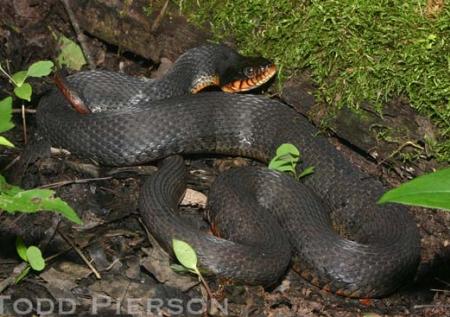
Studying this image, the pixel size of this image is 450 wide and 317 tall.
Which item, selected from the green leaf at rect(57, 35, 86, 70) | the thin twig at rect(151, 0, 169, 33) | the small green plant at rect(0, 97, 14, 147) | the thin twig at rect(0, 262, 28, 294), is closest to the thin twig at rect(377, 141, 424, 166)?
the thin twig at rect(151, 0, 169, 33)

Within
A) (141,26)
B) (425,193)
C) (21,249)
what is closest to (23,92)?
(21,249)

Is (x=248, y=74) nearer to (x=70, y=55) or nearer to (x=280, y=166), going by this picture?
(x=280, y=166)

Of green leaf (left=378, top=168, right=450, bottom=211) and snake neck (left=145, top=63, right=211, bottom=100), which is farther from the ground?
green leaf (left=378, top=168, right=450, bottom=211)

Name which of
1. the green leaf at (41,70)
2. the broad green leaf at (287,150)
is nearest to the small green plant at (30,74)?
the green leaf at (41,70)

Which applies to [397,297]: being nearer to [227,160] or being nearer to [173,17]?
[227,160]

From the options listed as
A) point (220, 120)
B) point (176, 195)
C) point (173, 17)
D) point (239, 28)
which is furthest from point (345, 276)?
point (173, 17)

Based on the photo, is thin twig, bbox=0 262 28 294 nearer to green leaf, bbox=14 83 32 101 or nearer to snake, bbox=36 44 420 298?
snake, bbox=36 44 420 298
